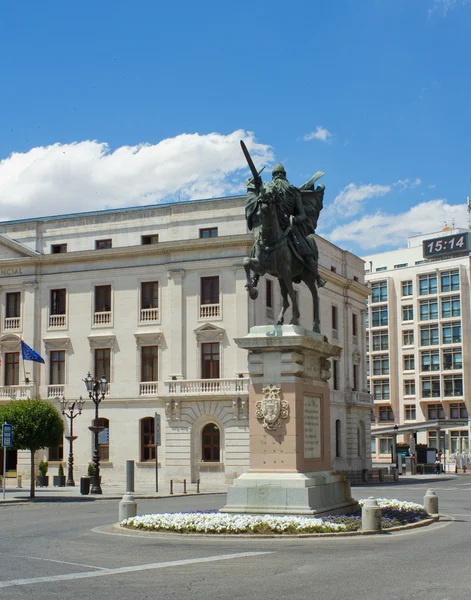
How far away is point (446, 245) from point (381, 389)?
61.0 ft

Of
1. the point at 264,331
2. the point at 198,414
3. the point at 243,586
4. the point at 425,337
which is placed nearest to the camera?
the point at 243,586

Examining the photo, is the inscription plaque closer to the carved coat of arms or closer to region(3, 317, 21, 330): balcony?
the carved coat of arms

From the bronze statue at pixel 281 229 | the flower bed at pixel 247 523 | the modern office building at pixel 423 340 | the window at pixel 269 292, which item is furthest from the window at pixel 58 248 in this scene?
the modern office building at pixel 423 340

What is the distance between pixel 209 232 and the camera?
53.1 meters

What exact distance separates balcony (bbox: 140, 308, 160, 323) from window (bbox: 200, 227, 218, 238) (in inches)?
207

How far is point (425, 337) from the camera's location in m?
104

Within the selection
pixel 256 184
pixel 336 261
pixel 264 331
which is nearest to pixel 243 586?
pixel 264 331

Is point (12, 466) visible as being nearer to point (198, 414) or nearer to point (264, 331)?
point (198, 414)

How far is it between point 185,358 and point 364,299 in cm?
2023

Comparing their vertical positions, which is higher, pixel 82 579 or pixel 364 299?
pixel 364 299

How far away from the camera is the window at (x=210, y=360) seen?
51969 millimetres

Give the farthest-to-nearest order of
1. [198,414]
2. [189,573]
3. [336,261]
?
[336,261] < [198,414] < [189,573]

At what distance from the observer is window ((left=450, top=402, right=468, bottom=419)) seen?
9865 cm

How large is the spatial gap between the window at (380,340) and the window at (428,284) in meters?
7.08
